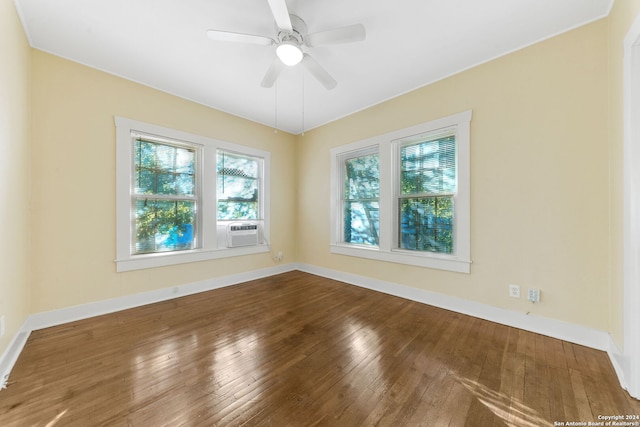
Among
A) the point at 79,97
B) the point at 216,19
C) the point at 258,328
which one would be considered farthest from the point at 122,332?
the point at 216,19

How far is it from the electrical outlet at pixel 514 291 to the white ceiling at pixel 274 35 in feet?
7.69

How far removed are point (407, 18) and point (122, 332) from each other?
3.79 m

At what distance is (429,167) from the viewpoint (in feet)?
9.86

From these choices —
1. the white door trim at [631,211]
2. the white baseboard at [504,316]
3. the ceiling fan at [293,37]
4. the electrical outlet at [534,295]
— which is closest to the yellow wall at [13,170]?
the ceiling fan at [293,37]

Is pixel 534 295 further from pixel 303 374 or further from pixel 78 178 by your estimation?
pixel 78 178

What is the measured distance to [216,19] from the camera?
1.95 m

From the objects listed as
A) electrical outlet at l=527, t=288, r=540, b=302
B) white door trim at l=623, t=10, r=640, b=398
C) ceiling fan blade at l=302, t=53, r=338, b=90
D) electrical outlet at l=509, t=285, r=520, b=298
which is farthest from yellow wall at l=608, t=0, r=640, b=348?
ceiling fan blade at l=302, t=53, r=338, b=90

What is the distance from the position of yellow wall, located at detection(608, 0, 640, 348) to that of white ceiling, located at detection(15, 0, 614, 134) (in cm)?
27

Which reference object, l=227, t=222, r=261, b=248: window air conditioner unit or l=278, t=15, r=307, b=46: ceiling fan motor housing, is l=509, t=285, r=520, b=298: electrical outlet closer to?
l=278, t=15, r=307, b=46: ceiling fan motor housing

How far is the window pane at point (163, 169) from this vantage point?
2.97 metres

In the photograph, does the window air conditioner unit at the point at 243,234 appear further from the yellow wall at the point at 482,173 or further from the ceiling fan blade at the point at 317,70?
the ceiling fan blade at the point at 317,70

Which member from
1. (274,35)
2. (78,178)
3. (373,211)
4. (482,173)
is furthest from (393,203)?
(78,178)

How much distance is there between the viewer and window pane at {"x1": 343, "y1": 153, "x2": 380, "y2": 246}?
3.64m

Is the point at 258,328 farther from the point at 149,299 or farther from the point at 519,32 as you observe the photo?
the point at 519,32
